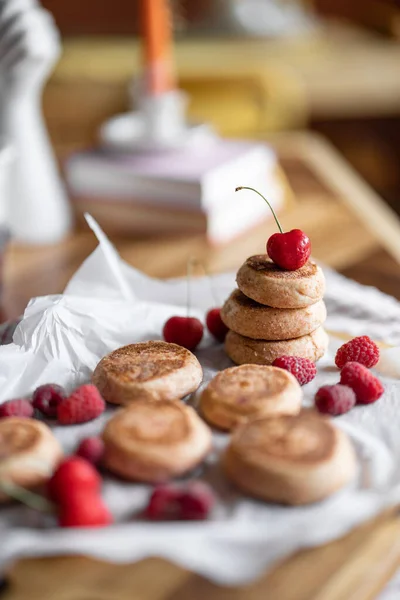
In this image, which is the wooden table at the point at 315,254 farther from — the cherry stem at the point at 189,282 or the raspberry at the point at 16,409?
the raspberry at the point at 16,409

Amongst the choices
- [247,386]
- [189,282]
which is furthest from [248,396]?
[189,282]

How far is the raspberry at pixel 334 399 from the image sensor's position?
973 mm

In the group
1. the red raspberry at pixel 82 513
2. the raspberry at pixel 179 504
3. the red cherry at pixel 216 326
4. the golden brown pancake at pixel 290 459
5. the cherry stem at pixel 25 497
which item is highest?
the golden brown pancake at pixel 290 459

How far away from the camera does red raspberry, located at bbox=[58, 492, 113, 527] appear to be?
753 mm

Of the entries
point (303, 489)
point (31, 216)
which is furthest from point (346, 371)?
point (31, 216)

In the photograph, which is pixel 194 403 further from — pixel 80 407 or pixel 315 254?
pixel 315 254

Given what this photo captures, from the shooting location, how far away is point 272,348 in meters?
1.10

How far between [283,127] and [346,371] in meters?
2.68

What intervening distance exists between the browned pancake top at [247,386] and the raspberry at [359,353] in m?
0.15

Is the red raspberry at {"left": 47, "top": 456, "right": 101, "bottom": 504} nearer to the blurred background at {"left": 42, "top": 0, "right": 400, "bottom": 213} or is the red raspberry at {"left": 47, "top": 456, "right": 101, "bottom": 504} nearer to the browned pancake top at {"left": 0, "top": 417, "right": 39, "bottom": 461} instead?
the browned pancake top at {"left": 0, "top": 417, "right": 39, "bottom": 461}

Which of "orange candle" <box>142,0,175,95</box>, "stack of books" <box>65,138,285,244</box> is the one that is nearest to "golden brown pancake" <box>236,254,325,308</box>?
"stack of books" <box>65,138,285,244</box>

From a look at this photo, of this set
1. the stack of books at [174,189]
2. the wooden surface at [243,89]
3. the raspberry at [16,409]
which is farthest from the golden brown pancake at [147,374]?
the wooden surface at [243,89]

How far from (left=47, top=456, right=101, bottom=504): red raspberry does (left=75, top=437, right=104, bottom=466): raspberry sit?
4cm

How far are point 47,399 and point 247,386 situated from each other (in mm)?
255
